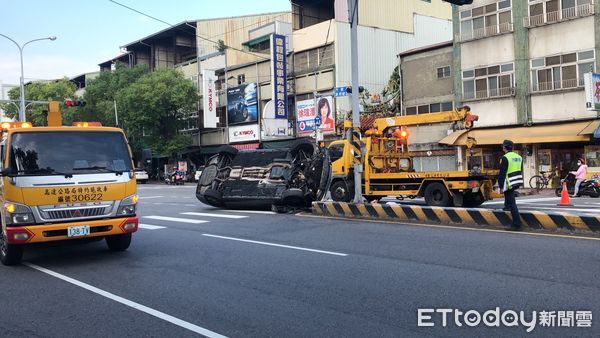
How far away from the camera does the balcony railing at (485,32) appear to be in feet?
84.6

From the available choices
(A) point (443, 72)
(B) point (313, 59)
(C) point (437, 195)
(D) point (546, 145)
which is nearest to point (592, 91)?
(D) point (546, 145)

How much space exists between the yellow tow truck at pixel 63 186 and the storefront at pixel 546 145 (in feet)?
56.0

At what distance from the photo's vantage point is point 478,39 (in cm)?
2686

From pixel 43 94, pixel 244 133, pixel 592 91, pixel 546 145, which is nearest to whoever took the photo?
pixel 592 91

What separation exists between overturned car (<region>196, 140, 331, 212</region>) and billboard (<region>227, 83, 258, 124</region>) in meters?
23.4

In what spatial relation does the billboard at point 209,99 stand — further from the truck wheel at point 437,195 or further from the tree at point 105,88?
the truck wheel at point 437,195

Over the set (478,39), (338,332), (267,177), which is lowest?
(338,332)

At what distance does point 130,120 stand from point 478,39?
101ft

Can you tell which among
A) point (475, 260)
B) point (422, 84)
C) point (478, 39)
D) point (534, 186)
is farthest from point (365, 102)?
point (475, 260)

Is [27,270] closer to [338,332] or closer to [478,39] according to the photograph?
[338,332]

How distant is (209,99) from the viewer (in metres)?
42.2

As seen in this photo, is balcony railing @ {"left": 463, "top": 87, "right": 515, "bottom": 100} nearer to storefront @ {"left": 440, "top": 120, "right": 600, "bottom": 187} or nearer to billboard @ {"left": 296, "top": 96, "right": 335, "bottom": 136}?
storefront @ {"left": 440, "top": 120, "right": 600, "bottom": 187}

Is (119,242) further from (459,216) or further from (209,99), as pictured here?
(209,99)

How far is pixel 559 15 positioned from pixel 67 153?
23482 mm
